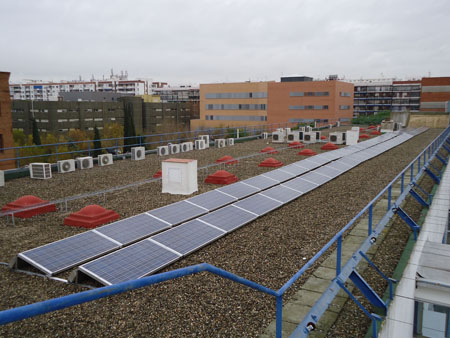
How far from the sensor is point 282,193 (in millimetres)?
13523

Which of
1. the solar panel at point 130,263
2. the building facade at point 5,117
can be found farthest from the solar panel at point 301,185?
the building facade at point 5,117

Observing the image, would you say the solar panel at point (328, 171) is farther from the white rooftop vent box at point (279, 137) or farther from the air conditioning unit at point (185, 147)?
the white rooftop vent box at point (279, 137)

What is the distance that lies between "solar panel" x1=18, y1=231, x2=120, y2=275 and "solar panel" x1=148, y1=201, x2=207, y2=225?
2065mm

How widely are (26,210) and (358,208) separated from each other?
1031 cm

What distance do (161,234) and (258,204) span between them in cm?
413

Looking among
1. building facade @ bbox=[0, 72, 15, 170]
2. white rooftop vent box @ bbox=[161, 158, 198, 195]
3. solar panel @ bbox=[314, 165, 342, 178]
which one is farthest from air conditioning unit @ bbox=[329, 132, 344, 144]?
building facade @ bbox=[0, 72, 15, 170]

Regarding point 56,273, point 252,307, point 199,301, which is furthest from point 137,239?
point 252,307

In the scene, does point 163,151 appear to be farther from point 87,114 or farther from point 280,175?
point 87,114

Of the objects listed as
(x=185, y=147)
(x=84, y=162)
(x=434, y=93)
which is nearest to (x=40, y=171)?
(x=84, y=162)

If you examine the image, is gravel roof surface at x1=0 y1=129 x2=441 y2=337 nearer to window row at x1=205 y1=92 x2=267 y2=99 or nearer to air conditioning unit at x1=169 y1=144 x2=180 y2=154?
air conditioning unit at x1=169 y1=144 x2=180 y2=154

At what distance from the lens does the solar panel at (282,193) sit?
42.6 ft

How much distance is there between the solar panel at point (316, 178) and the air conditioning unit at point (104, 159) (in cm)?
1127

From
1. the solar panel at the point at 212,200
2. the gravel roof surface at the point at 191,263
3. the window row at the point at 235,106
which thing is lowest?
the gravel roof surface at the point at 191,263

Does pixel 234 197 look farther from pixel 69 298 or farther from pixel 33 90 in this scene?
pixel 33 90
